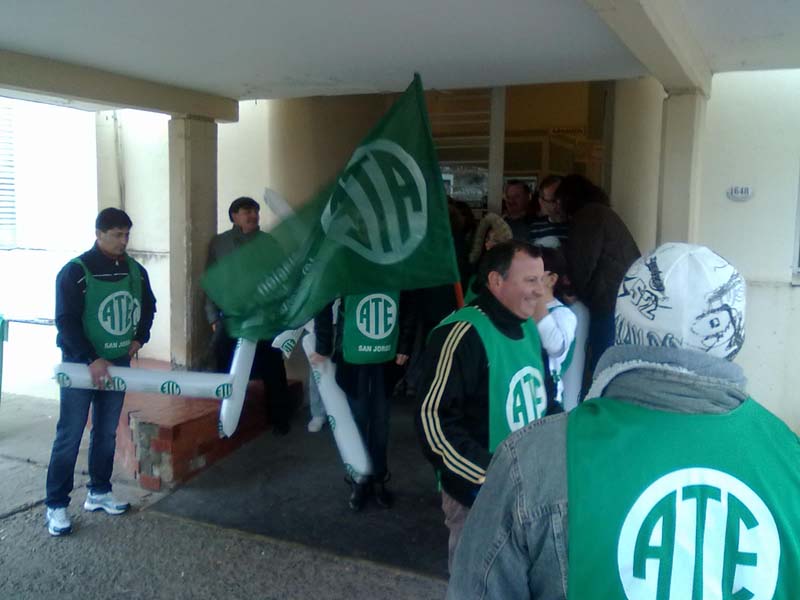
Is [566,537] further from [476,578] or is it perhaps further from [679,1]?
[679,1]

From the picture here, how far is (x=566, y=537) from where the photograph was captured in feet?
3.90

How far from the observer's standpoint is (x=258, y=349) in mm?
5336

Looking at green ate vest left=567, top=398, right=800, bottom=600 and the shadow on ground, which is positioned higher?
green ate vest left=567, top=398, right=800, bottom=600

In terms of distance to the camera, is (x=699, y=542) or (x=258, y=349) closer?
(x=699, y=542)

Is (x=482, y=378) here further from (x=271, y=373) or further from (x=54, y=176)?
(x=54, y=176)

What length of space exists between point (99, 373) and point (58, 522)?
34.7 inches

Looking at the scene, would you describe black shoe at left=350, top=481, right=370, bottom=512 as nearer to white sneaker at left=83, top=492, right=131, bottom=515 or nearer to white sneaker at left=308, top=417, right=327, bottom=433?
white sneaker at left=308, top=417, right=327, bottom=433

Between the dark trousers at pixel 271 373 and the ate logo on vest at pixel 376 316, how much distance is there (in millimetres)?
1272

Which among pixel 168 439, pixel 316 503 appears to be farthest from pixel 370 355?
pixel 168 439

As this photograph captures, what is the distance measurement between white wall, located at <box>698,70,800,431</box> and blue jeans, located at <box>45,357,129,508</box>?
4.17 m

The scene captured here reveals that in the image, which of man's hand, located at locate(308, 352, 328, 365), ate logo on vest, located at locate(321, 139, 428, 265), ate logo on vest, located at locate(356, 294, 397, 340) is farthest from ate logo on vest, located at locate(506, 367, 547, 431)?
man's hand, located at locate(308, 352, 328, 365)

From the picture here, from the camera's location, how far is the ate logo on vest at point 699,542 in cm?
115

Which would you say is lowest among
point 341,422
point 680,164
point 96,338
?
point 341,422

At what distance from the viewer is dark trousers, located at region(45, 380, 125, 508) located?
400 centimetres
